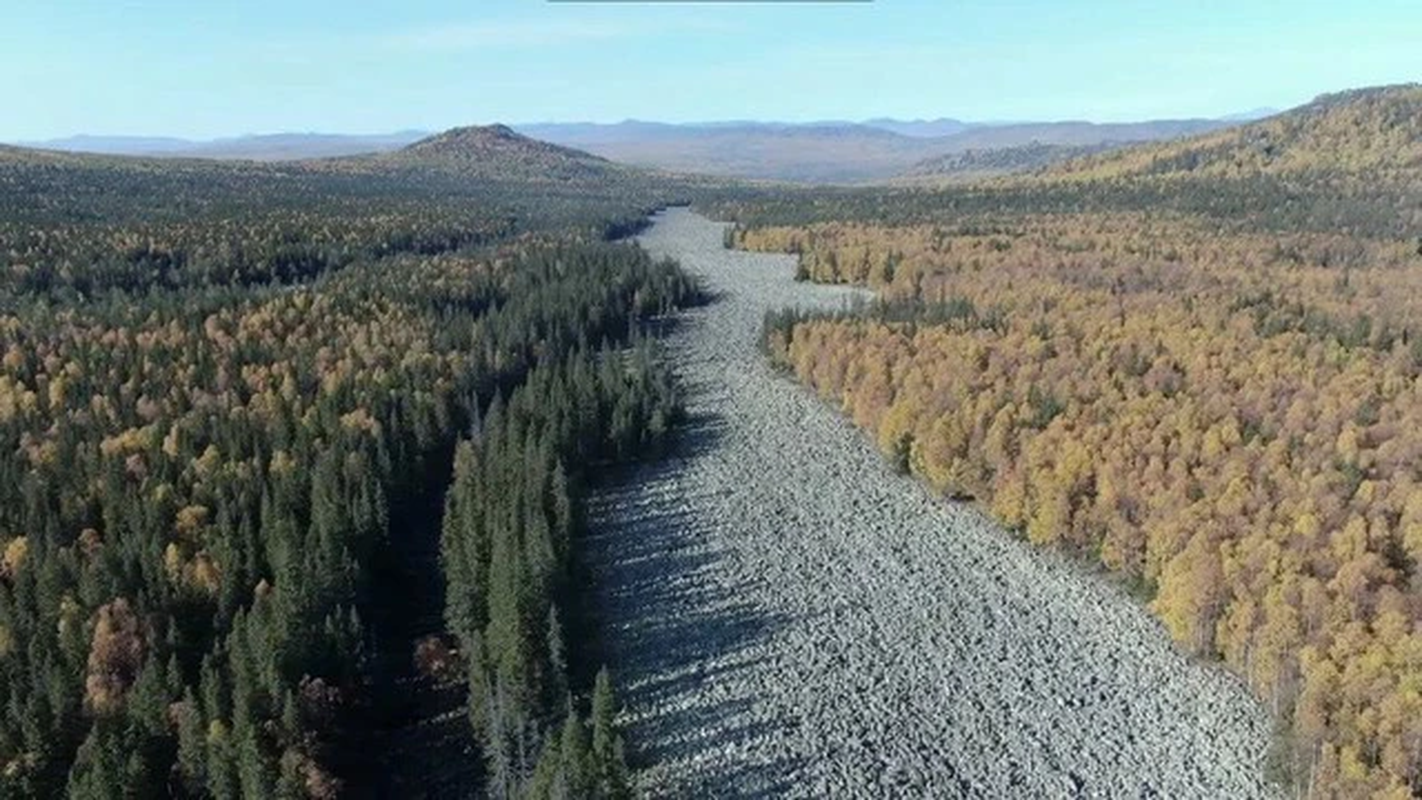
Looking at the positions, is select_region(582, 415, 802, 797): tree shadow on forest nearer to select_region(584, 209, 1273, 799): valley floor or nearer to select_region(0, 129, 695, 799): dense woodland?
select_region(584, 209, 1273, 799): valley floor

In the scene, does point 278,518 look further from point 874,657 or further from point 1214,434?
point 1214,434

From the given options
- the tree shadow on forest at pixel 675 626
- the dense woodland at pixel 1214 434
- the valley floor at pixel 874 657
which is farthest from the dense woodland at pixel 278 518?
the dense woodland at pixel 1214 434

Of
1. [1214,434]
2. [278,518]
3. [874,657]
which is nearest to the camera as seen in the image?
[874,657]

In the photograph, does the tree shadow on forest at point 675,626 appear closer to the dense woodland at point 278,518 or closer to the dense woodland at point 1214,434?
the dense woodland at point 278,518

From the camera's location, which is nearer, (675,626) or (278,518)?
(278,518)

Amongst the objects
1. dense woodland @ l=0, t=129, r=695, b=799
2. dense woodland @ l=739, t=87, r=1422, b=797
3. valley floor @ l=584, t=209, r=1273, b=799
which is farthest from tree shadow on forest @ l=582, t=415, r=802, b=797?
dense woodland @ l=739, t=87, r=1422, b=797

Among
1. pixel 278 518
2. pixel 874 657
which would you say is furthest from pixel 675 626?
pixel 278 518

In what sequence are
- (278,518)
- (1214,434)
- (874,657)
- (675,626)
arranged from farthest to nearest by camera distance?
(1214,434) → (675,626) → (278,518) → (874,657)
